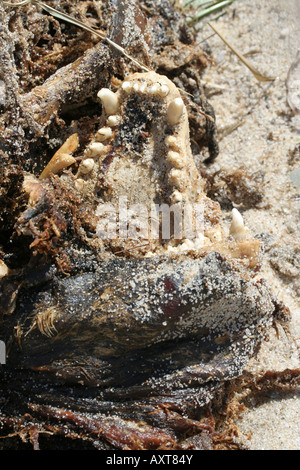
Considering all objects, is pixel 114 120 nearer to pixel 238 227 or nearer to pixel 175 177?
pixel 175 177

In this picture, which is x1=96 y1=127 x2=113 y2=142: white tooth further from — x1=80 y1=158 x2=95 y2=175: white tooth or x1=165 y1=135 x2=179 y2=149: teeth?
x1=165 y1=135 x2=179 y2=149: teeth

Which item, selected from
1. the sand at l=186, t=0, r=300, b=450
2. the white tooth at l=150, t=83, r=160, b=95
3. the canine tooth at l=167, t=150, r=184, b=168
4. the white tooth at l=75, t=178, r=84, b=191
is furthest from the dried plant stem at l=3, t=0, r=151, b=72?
the sand at l=186, t=0, r=300, b=450

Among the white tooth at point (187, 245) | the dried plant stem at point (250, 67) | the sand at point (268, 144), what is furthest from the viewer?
the dried plant stem at point (250, 67)

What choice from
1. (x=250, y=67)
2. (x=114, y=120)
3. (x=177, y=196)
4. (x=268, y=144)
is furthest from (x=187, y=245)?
(x=250, y=67)

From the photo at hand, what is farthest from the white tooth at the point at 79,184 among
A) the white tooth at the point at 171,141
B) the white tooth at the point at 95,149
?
the white tooth at the point at 171,141

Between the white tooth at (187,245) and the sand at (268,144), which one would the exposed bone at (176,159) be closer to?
the white tooth at (187,245)

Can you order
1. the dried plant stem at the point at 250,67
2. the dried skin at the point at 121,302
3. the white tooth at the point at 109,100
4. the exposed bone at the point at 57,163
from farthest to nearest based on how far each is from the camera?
1. the dried plant stem at the point at 250,67
2. the exposed bone at the point at 57,163
3. the white tooth at the point at 109,100
4. the dried skin at the point at 121,302
